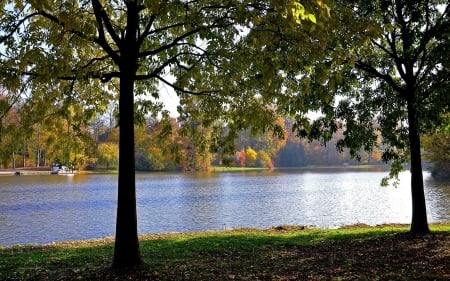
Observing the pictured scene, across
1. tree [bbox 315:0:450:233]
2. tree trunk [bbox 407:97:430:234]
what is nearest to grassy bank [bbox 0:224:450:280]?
tree trunk [bbox 407:97:430:234]

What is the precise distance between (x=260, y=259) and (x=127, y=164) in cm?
358

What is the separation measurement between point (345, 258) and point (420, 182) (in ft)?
14.7

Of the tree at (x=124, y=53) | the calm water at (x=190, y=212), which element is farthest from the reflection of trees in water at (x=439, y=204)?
the tree at (x=124, y=53)

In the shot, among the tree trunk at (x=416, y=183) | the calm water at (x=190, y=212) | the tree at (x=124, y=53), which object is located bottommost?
the calm water at (x=190, y=212)

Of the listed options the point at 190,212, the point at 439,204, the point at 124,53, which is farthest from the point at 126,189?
the point at 439,204

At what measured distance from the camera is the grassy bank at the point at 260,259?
7.73 metres

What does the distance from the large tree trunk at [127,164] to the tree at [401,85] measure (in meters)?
4.19

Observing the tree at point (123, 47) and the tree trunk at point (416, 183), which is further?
the tree trunk at point (416, 183)

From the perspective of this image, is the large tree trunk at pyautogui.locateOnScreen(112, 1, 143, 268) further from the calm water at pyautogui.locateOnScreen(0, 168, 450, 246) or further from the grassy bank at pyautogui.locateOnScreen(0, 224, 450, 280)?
the calm water at pyautogui.locateOnScreen(0, 168, 450, 246)

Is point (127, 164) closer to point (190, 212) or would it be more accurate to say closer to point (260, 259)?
point (260, 259)

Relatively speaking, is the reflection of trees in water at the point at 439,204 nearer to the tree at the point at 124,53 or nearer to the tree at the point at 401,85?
the tree at the point at 401,85

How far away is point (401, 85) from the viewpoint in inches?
536

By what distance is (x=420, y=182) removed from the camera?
12.3 meters

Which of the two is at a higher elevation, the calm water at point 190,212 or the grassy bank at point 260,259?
the grassy bank at point 260,259
